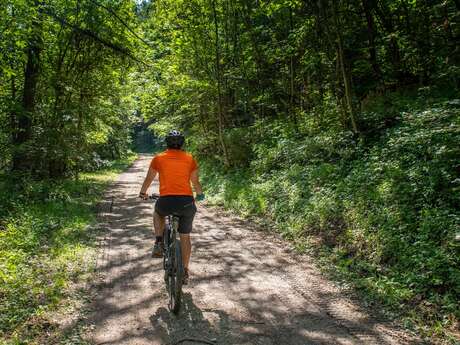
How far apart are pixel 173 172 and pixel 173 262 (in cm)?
125

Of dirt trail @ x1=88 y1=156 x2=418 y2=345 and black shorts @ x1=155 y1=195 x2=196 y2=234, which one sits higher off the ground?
black shorts @ x1=155 y1=195 x2=196 y2=234

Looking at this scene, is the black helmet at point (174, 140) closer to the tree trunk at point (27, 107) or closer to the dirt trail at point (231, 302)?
the dirt trail at point (231, 302)

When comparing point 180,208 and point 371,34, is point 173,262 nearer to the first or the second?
point 180,208

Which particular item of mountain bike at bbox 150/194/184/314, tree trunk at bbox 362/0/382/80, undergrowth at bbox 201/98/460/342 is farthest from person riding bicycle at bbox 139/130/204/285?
tree trunk at bbox 362/0/382/80

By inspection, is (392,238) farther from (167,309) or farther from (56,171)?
(56,171)

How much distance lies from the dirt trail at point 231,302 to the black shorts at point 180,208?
3.78 feet

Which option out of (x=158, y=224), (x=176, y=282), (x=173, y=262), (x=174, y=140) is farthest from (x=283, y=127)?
(x=176, y=282)

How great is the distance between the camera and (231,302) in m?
5.54

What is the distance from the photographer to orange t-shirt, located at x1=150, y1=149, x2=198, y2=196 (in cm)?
537

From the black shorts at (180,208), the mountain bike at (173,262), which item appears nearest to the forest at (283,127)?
the mountain bike at (173,262)

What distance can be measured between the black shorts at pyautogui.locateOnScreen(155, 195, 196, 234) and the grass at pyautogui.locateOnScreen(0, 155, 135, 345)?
2.01 metres

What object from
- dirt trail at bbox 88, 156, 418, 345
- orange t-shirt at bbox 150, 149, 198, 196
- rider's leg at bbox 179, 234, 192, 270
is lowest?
dirt trail at bbox 88, 156, 418, 345

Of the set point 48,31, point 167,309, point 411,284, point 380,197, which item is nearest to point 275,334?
point 167,309

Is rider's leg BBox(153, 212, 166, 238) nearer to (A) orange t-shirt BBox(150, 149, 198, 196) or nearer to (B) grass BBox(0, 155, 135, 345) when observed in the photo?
(A) orange t-shirt BBox(150, 149, 198, 196)
